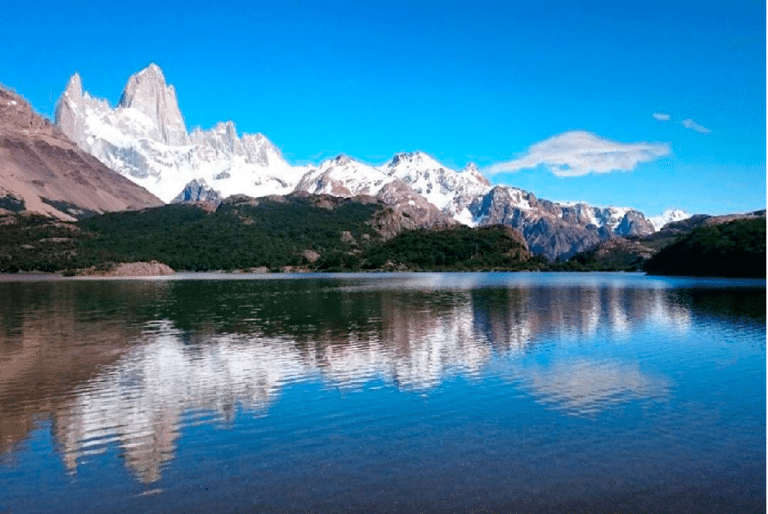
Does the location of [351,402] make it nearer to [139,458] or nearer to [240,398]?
[240,398]

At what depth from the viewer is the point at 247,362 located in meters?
50.1

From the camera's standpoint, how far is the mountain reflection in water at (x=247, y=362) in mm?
33312

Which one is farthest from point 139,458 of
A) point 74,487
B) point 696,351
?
point 696,351

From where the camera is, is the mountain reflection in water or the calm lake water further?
the mountain reflection in water

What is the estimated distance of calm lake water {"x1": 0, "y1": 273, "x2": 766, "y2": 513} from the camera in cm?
2238

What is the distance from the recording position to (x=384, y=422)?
105ft

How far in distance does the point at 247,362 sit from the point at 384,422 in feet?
69.7

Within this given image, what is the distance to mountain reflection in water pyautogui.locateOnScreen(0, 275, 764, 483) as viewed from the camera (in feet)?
109

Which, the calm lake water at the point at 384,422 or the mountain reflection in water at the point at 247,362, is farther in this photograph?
the mountain reflection in water at the point at 247,362

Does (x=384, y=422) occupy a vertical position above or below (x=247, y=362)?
below

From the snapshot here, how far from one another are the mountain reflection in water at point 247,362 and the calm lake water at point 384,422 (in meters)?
0.26

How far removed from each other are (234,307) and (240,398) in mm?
73094

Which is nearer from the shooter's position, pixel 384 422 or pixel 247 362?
pixel 384 422

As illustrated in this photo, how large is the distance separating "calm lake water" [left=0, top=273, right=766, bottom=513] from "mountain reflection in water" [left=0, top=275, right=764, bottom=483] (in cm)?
26
